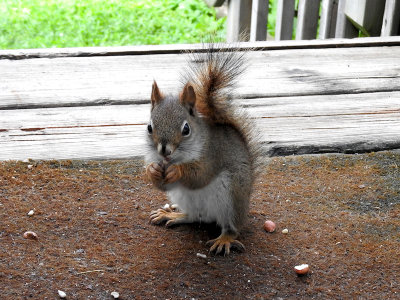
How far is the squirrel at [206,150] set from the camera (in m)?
1.80

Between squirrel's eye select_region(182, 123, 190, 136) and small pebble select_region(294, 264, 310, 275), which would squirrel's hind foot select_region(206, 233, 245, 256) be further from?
squirrel's eye select_region(182, 123, 190, 136)

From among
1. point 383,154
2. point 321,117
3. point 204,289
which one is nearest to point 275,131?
point 321,117

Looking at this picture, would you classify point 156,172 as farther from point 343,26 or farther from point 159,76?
point 343,26

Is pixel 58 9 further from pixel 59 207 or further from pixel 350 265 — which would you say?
pixel 350 265

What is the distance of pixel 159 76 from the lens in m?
2.88

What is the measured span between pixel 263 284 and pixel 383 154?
2.96 feet

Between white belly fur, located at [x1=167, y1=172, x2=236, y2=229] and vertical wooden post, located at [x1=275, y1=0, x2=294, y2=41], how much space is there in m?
2.25

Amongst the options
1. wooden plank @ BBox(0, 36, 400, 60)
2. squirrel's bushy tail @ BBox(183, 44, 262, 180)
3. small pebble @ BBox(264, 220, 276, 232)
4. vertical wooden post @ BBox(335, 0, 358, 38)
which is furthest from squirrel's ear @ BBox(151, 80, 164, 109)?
vertical wooden post @ BBox(335, 0, 358, 38)

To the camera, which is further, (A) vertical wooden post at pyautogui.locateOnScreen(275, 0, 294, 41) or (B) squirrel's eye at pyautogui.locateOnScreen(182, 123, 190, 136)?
(A) vertical wooden post at pyautogui.locateOnScreen(275, 0, 294, 41)

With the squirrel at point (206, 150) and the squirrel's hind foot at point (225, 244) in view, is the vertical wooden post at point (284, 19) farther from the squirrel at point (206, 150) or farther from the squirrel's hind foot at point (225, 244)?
the squirrel's hind foot at point (225, 244)

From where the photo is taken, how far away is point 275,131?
2.46m

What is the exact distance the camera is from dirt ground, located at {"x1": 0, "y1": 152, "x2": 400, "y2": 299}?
165 cm

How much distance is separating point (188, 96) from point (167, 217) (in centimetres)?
38

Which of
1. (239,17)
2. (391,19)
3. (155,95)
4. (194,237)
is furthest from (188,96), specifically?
(239,17)
